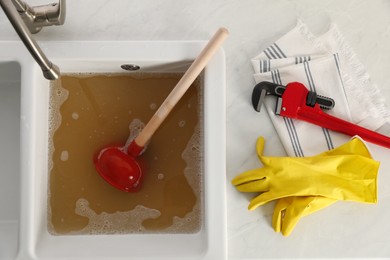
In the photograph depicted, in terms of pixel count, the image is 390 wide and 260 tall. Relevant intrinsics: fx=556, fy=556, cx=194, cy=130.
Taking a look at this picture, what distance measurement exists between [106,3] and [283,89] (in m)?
0.43

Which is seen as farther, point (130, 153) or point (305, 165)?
point (130, 153)

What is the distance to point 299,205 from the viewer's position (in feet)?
3.74

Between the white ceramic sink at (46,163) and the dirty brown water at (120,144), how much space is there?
0.02m

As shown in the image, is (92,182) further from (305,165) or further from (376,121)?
(376,121)

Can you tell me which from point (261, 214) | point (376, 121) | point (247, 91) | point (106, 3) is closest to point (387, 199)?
point (376, 121)

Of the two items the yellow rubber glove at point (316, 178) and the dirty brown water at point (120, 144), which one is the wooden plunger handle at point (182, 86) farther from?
the yellow rubber glove at point (316, 178)

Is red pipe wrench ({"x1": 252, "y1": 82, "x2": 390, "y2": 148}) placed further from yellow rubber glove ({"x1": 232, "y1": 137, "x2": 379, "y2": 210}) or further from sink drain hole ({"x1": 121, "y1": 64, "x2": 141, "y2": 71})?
sink drain hole ({"x1": 121, "y1": 64, "x2": 141, "y2": 71})

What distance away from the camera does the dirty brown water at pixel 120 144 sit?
48.3 inches

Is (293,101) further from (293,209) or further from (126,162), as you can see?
(126,162)

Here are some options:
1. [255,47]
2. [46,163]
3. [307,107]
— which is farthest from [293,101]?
[46,163]

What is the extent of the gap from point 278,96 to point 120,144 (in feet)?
Result: 1.22

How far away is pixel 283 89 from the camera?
119 cm

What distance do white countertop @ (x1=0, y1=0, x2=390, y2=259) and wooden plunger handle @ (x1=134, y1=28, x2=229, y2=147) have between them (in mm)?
122

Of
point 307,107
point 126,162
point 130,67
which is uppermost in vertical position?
point 130,67
